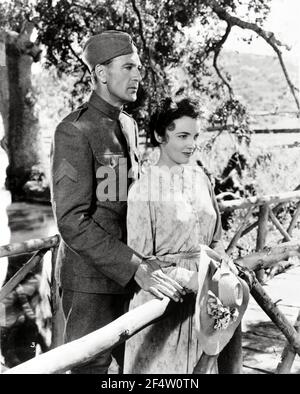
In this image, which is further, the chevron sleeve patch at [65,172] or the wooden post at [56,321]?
the wooden post at [56,321]

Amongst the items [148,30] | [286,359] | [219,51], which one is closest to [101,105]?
[286,359]

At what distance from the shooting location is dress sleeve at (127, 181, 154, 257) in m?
2.02

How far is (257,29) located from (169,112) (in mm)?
5158

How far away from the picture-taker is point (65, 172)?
213 centimetres

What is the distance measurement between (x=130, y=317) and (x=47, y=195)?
7.49m

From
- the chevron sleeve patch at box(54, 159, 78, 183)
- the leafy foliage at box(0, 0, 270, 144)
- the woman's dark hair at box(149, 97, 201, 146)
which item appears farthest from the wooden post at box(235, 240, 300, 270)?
the leafy foliage at box(0, 0, 270, 144)

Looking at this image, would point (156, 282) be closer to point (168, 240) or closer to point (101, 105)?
point (168, 240)

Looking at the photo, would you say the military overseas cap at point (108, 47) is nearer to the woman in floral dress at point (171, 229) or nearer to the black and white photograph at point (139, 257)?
the black and white photograph at point (139, 257)

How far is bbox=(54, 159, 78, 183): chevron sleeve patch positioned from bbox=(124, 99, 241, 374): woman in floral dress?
0.24 metres

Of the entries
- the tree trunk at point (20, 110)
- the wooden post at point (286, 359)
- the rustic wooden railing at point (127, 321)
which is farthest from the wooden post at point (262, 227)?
the tree trunk at point (20, 110)

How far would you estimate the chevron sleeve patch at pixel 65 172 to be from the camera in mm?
2123

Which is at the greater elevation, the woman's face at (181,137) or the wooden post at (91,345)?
the woman's face at (181,137)

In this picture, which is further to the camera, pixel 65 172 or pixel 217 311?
pixel 65 172
